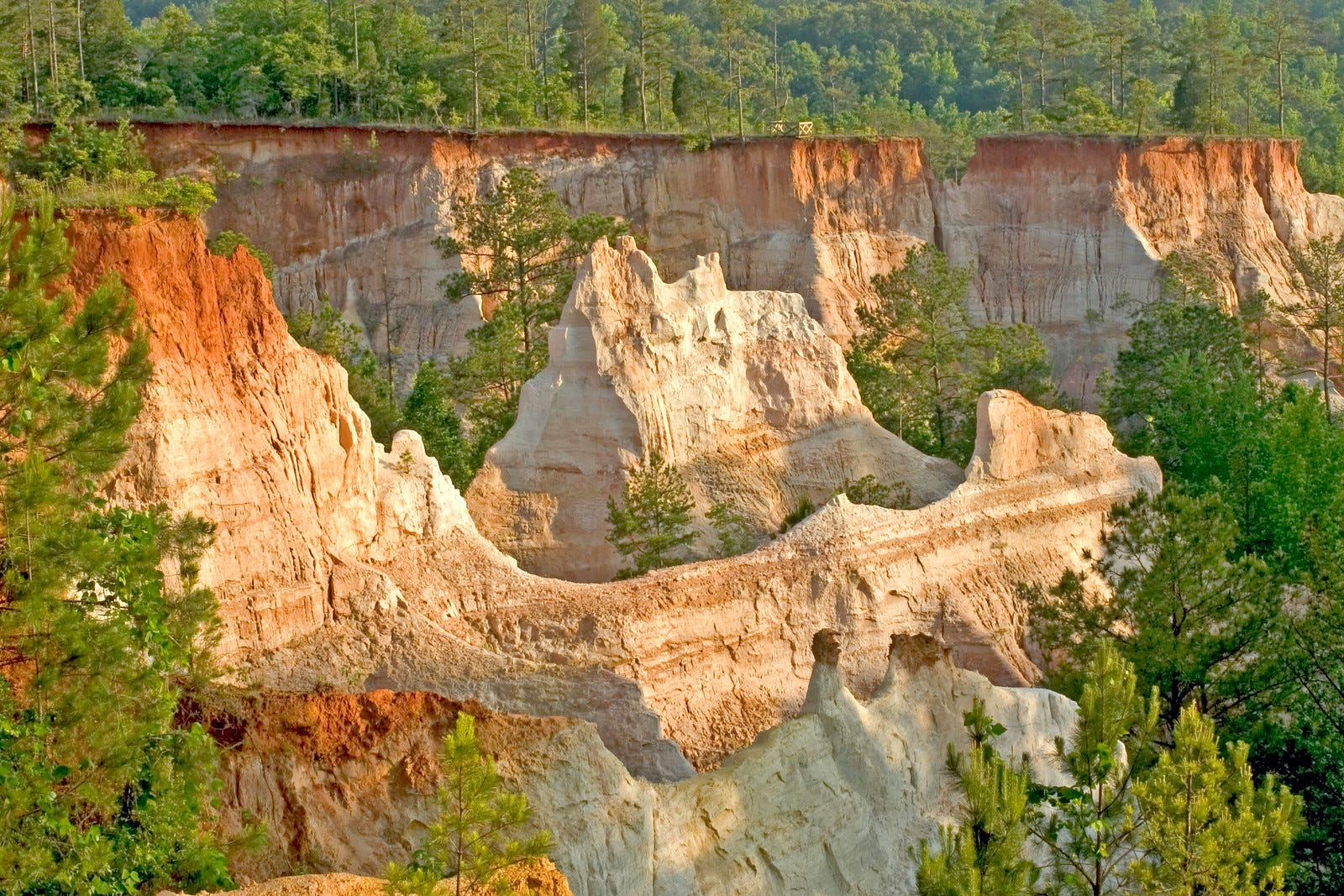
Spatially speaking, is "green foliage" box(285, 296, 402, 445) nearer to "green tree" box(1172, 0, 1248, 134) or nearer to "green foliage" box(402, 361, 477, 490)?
"green foliage" box(402, 361, 477, 490)

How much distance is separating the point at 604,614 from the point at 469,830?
1260 centimetres

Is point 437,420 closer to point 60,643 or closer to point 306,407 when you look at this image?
point 306,407

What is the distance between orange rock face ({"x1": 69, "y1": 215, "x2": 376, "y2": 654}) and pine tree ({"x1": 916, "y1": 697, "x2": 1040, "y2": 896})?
1037 centimetres

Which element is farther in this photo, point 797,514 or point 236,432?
point 797,514

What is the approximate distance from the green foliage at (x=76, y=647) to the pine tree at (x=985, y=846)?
23.1 feet

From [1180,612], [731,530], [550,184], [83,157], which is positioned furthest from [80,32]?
[1180,612]

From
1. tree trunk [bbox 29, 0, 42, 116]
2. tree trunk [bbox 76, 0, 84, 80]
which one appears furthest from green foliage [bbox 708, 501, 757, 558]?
tree trunk [bbox 76, 0, 84, 80]

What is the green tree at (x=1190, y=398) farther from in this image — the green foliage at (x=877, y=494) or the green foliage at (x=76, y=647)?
the green foliage at (x=76, y=647)

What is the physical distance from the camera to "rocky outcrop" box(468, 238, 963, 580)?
3812 centimetres

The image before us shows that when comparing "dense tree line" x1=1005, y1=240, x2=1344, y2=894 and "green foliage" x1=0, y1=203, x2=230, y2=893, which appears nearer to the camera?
"green foliage" x1=0, y1=203, x2=230, y2=893

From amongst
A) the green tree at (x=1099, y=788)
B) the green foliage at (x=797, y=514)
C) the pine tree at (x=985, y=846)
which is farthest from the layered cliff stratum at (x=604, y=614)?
the pine tree at (x=985, y=846)

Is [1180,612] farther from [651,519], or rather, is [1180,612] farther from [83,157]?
[83,157]

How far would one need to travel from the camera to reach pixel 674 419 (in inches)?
1565

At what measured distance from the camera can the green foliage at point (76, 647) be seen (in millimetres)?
19641
